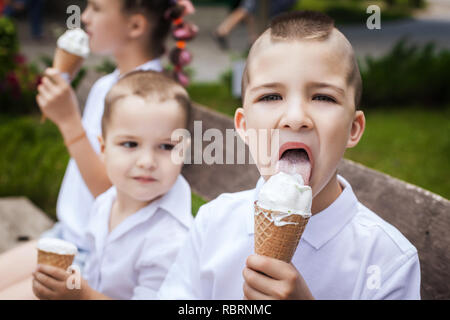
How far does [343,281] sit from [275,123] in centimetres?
37

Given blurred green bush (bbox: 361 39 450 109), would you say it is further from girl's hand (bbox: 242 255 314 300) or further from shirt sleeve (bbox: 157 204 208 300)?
girl's hand (bbox: 242 255 314 300)

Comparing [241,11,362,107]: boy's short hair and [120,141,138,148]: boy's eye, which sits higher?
[241,11,362,107]: boy's short hair

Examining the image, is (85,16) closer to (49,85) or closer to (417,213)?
(49,85)

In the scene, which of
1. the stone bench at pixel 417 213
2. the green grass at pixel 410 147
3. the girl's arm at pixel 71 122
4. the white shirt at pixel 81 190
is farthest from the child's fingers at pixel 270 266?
the green grass at pixel 410 147

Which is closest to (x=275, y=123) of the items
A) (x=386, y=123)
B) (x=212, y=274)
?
(x=212, y=274)

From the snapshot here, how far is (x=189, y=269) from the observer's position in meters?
1.39

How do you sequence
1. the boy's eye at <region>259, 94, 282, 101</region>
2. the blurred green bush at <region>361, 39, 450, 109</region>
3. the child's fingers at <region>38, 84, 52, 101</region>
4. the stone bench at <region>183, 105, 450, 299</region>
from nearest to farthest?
the boy's eye at <region>259, 94, 282, 101</region>, the stone bench at <region>183, 105, 450, 299</region>, the child's fingers at <region>38, 84, 52, 101</region>, the blurred green bush at <region>361, 39, 450, 109</region>

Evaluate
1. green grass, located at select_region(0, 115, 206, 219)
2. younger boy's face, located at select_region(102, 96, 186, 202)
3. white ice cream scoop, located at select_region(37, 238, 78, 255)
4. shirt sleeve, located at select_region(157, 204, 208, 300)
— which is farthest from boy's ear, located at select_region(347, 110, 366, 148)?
green grass, located at select_region(0, 115, 206, 219)

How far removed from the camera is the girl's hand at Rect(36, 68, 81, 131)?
67.9 inches

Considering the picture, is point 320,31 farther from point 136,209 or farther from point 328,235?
point 136,209

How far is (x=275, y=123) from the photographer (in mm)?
1106

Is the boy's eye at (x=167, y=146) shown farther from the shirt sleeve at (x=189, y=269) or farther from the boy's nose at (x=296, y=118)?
the boy's nose at (x=296, y=118)

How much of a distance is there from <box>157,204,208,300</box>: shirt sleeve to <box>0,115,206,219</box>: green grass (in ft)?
5.52

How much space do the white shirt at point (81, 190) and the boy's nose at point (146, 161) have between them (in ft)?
1.56
